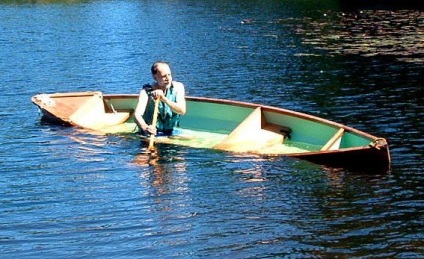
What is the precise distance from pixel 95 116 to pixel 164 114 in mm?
3452

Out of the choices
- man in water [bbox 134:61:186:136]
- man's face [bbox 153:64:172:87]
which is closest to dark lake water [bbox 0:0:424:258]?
man in water [bbox 134:61:186:136]

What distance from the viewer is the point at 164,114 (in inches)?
712

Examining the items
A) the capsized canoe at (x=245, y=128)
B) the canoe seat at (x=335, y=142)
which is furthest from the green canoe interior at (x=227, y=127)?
the canoe seat at (x=335, y=142)

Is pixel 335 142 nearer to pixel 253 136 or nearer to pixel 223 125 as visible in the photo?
pixel 253 136

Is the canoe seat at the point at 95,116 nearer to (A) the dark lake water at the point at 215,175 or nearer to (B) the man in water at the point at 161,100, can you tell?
(A) the dark lake water at the point at 215,175

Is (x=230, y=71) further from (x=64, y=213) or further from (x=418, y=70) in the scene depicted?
(x=64, y=213)

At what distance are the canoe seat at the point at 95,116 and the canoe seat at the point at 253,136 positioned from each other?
13.8 ft

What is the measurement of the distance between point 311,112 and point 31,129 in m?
8.33

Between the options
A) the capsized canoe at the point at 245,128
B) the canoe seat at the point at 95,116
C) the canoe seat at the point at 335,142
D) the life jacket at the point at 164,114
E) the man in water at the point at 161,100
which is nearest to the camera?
the capsized canoe at the point at 245,128

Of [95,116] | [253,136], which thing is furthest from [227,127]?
[95,116]

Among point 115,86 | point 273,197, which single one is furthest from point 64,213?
point 115,86

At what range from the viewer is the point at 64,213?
533 inches

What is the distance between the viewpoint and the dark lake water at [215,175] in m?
12.0

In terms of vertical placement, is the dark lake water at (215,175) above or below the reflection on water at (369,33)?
below
